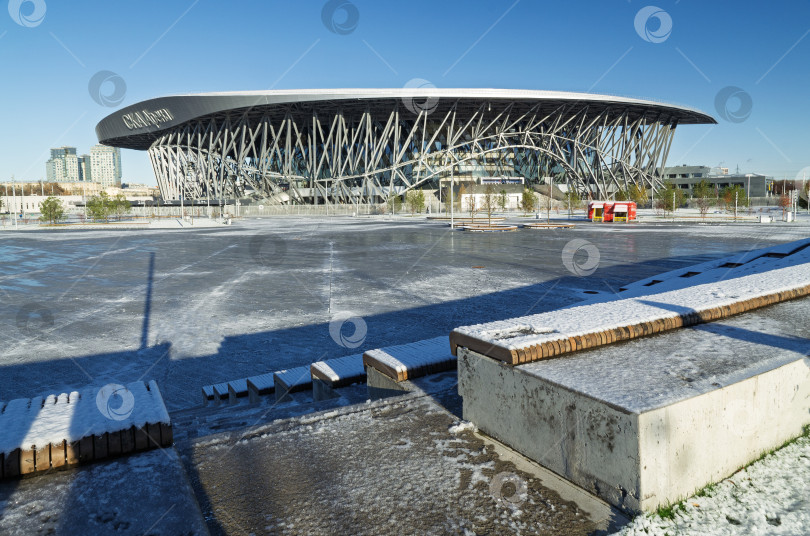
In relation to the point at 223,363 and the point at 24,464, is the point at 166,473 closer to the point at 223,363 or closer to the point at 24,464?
the point at 24,464

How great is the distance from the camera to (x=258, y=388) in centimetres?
624

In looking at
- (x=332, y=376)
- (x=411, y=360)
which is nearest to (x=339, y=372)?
(x=332, y=376)

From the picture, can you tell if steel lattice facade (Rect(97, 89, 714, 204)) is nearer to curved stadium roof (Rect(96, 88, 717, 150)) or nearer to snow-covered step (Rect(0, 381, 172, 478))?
curved stadium roof (Rect(96, 88, 717, 150))

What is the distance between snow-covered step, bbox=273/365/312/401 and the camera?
20.2ft

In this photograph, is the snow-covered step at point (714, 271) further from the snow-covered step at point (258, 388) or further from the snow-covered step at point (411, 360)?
the snow-covered step at point (258, 388)

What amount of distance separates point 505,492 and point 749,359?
5.81ft

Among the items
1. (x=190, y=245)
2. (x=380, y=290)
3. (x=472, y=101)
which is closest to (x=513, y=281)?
(x=380, y=290)

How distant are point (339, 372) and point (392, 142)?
275 feet

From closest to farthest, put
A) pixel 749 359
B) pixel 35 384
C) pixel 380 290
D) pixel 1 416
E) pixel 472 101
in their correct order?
1. pixel 749 359
2. pixel 1 416
3. pixel 35 384
4. pixel 380 290
5. pixel 472 101

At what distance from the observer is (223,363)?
782 centimetres

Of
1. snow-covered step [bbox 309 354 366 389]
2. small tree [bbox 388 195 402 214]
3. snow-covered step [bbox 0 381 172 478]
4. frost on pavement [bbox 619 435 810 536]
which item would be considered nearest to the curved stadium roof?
small tree [bbox 388 195 402 214]

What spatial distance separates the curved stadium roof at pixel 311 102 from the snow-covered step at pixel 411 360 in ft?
224

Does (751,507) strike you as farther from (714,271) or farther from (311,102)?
(311,102)

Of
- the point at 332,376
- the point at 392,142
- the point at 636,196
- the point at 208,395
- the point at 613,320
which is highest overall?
the point at 392,142
